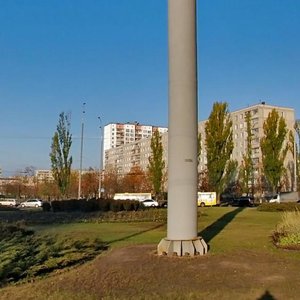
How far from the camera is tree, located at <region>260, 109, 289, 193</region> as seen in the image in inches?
2281

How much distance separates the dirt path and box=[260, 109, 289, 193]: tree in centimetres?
4886

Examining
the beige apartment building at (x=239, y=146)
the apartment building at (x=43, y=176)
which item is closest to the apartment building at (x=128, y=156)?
the beige apartment building at (x=239, y=146)

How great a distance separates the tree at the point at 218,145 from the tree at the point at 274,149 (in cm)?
464

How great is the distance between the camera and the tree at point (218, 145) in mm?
58494

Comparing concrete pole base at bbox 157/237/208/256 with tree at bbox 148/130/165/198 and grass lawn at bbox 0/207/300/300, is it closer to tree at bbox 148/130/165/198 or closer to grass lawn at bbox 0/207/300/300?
grass lawn at bbox 0/207/300/300

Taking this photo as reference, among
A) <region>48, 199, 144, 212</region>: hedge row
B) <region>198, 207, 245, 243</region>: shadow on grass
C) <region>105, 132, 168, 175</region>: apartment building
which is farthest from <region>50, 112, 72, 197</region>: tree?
<region>105, 132, 168, 175</region>: apartment building

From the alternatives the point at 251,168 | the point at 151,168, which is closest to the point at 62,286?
the point at 151,168

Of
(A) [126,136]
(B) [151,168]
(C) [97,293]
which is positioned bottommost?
(C) [97,293]

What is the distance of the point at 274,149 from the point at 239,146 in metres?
48.9

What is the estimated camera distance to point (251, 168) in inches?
3063

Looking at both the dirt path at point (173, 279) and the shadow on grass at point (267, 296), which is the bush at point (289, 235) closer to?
the dirt path at point (173, 279)

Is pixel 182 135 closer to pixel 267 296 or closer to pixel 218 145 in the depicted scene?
pixel 267 296

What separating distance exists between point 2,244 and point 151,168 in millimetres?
60264

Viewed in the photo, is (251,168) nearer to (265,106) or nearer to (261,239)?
(265,106)
